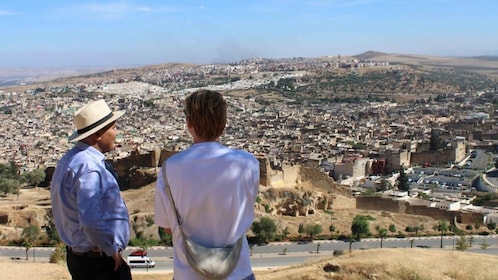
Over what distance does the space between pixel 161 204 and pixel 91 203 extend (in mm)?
434

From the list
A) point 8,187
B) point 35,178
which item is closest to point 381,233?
point 8,187

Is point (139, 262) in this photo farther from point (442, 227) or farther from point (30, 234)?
point (442, 227)

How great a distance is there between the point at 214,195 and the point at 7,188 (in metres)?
26.2

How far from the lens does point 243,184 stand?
2.52 metres

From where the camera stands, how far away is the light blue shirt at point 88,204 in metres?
2.78

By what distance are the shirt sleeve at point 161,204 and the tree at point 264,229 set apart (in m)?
16.4

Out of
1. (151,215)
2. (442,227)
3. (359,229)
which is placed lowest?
(442,227)

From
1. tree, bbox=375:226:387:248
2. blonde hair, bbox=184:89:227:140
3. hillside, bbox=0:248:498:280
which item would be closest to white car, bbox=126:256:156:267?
hillside, bbox=0:248:498:280

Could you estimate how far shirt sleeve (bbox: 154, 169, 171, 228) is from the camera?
8.21 feet

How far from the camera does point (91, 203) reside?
2777mm

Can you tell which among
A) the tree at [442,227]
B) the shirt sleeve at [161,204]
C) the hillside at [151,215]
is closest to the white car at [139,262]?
the hillside at [151,215]

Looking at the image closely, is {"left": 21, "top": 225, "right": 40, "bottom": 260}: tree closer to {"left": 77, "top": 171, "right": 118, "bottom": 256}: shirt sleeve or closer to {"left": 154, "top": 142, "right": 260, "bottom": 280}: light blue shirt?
{"left": 77, "top": 171, "right": 118, "bottom": 256}: shirt sleeve

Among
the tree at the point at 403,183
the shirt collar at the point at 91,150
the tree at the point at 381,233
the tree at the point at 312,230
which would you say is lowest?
the tree at the point at 403,183

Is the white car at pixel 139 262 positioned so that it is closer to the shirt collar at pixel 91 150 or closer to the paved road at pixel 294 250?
the paved road at pixel 294 250
